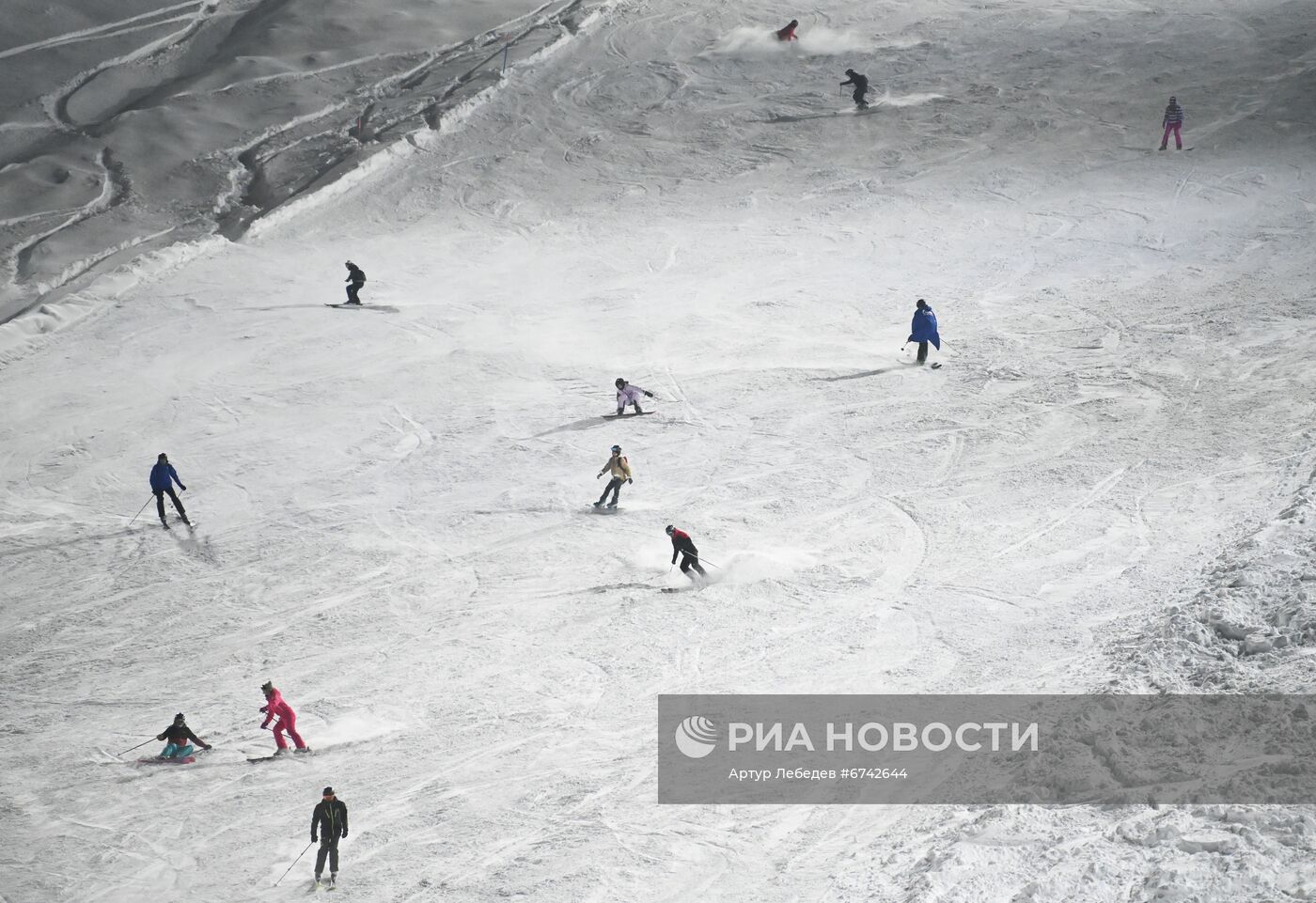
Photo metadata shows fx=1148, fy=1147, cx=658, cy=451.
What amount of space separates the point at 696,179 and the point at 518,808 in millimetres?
22484

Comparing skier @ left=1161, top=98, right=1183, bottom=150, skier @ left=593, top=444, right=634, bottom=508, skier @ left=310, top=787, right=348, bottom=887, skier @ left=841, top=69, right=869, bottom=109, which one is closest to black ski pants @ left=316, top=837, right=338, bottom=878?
skier @ left=310, top=787, right=348, bottom=887

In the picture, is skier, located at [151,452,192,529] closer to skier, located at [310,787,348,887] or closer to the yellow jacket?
the yellow jacket

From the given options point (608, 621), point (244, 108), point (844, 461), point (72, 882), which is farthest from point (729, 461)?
point (244, 108)

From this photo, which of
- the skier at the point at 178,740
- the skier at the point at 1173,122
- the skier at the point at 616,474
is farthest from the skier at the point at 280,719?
the skier at the point at 1173,122

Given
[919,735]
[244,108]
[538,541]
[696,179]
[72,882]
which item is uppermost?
[244,108]

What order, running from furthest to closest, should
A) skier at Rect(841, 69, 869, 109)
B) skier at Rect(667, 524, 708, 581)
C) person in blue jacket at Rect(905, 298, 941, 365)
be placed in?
skier at Rect(841, 69, 869, 109) < person in blue jacket at Rect(905, 298, 941, 365) < skier at Rect(667, 524, 708, 581)

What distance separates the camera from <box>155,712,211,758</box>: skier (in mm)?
12266

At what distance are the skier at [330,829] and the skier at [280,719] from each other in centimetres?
210

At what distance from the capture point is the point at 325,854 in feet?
33.7

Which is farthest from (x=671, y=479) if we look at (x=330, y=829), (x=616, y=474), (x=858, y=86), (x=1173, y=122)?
(x=858, y=86)

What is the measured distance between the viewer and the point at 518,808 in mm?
11016

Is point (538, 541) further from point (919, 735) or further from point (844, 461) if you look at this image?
point (919, 735)

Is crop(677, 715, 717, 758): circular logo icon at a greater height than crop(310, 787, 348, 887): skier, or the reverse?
Result: crop(677, 715, 717, 758): circular logo icon

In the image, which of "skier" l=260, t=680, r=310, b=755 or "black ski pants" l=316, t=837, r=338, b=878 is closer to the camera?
"black ski pants" l=316, t=837, r=338, b=878
